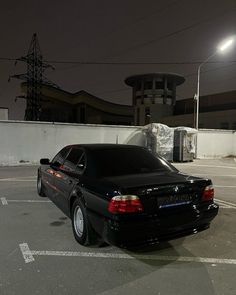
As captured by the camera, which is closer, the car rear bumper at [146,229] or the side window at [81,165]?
the car rear bumper at [146,229]

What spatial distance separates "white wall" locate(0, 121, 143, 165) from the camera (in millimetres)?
16609

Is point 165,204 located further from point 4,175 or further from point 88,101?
point 88,101

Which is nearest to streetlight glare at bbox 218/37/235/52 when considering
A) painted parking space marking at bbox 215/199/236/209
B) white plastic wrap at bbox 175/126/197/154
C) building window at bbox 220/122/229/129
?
white plastic wrap at bbox 175/126/197/154

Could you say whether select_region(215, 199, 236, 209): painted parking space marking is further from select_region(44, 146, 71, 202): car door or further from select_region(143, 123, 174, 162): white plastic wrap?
select_region(143, 123, 174, 162): white plastic wrap

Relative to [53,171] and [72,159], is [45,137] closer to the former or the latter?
[53,171]

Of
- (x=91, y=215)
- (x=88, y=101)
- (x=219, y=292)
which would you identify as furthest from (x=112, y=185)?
(x=88, y=101)

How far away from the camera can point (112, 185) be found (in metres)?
4.27

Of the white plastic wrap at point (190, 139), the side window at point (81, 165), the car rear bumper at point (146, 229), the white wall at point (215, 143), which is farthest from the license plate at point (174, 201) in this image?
the white wall at point (215, 143)

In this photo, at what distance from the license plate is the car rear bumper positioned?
0.51 feet

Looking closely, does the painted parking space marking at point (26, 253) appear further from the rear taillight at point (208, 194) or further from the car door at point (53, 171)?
the rear taillight at point (208, 194)

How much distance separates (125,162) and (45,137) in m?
12.9

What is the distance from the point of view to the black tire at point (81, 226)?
4.57 m

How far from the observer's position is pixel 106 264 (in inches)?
164

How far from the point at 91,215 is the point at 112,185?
551 mm
